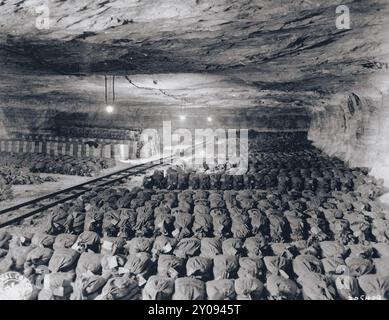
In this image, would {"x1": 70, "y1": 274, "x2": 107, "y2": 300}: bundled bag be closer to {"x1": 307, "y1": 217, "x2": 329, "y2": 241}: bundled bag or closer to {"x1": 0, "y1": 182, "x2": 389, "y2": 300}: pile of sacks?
{"x1": 0, "y1": 182, "x2": 389, "y2": 300}: pile of sacks

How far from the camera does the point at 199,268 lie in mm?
4305

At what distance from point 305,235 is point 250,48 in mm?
3436

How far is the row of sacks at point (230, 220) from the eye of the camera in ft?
17.8

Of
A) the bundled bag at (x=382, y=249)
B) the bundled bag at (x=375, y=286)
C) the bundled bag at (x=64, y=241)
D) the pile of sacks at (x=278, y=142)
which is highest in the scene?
the pile of sacks at (x=278, y=142)

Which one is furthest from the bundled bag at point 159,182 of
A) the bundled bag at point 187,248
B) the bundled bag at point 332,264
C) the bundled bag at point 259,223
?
the bundled bag at point 332,264

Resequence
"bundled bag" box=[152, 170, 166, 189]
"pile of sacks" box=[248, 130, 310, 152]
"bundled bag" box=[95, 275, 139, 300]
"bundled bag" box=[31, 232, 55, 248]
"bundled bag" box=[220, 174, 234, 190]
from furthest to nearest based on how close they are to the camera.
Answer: "pile of sacks" box=[248, 130, 310, 152] < "bundled bag" box=[152, 170, 166, 189] < "bundled bag" box=[220, 174, 234, 190] < "bundled bag" box=[31, 232, 55, 248] < "bundled bag" box=[95, 275, 139, 300]

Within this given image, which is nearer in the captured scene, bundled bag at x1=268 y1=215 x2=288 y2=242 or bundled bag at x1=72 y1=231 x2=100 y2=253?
bundled bag at x1=72 y1=231 x2=100 y2=253

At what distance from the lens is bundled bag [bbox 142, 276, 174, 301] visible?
151 inches

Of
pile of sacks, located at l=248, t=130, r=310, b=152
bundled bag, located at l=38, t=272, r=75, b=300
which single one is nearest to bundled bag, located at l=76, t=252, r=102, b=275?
bundled bag, located at l=38, t=272, r=75, b=300

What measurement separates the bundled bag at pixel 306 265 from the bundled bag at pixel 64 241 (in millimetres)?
3151

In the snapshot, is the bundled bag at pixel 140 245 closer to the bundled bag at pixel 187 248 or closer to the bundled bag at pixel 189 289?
the bundled bag at pixel 187 248

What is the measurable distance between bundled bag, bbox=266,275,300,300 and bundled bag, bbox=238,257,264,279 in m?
0.21

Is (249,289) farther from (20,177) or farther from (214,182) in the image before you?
(20,177)
